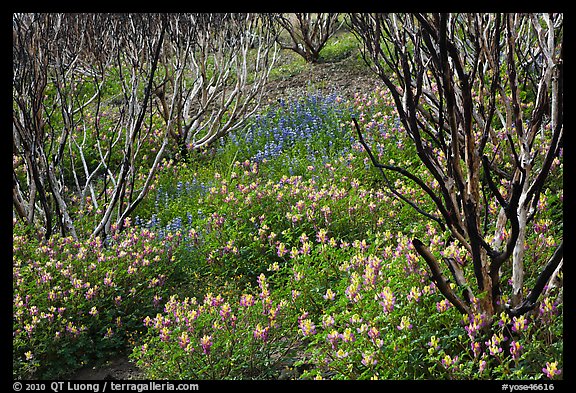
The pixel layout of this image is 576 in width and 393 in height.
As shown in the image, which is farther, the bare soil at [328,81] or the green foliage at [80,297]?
the bare soil at [328,81]

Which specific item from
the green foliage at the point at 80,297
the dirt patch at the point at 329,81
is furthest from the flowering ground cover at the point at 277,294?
the dirt patch at the point at 329,81

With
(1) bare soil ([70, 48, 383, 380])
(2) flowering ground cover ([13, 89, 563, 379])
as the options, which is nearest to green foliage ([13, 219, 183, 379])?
(2) flowering ground cover ([13, 89, 563, 379])

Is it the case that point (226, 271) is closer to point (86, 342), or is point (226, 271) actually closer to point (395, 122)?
point (86, 342)

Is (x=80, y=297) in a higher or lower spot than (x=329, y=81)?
lower

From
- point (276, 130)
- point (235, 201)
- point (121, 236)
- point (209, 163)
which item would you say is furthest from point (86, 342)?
point (276, 130)

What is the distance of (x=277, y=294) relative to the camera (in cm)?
362

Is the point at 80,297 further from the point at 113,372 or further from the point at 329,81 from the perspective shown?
the point at 329,81

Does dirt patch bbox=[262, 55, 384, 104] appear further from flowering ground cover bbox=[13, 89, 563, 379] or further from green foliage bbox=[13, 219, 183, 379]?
green foliage bbox=[13, 219, 183, 379]

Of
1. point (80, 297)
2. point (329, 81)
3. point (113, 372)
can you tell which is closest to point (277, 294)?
point (113, 372)

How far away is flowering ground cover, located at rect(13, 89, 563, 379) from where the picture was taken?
2.64 m

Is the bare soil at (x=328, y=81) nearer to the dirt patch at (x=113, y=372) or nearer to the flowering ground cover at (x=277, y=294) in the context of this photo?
the flowering ground cover at (x=277, y=294)

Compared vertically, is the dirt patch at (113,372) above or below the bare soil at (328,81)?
below

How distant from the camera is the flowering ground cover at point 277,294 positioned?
2.64m

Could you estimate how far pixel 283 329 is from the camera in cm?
324
